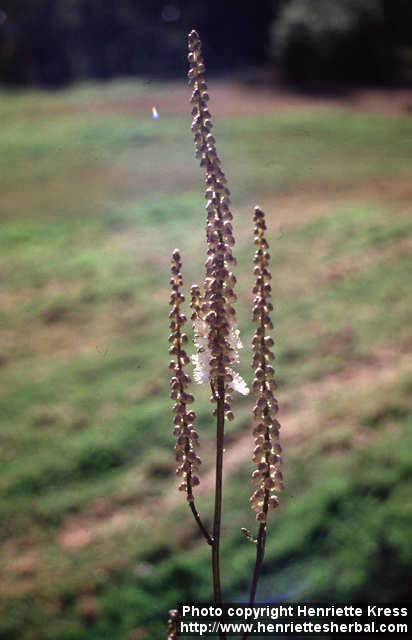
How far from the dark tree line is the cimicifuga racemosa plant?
59.7ft

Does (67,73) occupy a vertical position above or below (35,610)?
above

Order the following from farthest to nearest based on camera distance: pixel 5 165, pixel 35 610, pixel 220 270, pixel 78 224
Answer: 1. pixel 5 165
2. pixel 78 224
3. pixel 35 610
4. pixel 220 270

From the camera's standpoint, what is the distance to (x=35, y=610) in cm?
636

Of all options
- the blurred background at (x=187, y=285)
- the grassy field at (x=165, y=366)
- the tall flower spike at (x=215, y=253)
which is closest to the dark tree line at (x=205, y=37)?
the blurred background at (x=187, y=285)

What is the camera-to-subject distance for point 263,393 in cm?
183

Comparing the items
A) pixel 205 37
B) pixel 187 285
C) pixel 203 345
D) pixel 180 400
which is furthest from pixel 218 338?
pixel 205 37

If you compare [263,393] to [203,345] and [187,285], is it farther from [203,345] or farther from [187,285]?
[187,285]

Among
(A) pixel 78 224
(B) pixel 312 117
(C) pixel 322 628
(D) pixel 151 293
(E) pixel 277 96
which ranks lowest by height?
(C) pixel 322 628

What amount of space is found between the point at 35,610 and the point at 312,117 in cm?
1319

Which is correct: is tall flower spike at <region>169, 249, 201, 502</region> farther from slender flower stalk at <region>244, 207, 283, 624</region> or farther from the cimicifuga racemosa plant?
slender flower stalk at <region>244, 207, 283, 624</region>

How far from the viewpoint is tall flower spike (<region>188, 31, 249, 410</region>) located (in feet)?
5.66

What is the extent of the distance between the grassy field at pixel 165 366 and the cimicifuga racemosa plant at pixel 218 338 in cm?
457

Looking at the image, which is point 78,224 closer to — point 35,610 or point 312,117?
point 312,117

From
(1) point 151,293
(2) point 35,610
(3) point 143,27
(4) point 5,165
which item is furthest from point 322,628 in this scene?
(3) point 143,27
